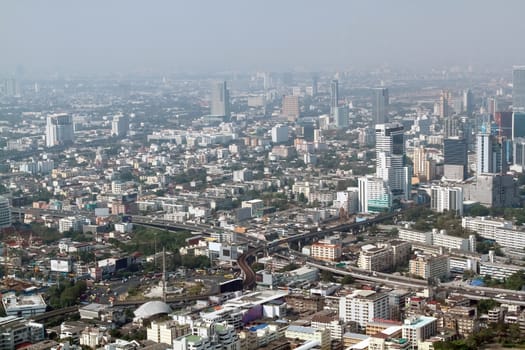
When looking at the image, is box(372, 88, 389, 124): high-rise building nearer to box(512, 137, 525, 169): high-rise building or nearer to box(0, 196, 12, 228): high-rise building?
box(512, 137, 525, 169): high-rise building

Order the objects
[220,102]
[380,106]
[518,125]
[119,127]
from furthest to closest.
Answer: [220,102] → [119,127] → [380,106] → [518,125]

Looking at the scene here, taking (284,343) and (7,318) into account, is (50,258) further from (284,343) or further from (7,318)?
(284,343)

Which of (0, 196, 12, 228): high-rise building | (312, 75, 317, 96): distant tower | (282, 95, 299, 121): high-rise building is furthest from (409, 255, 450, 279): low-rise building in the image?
(312, 75, 317, 96): distant tower

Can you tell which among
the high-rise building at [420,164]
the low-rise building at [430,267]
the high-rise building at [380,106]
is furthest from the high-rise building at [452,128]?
the low-rise building at [430,267]

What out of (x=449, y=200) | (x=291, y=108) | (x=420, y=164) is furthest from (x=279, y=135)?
(x=449, y=200)

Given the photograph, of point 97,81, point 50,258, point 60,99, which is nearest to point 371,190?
point 50,258

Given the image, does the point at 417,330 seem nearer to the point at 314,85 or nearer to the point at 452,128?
the point at 452,128
